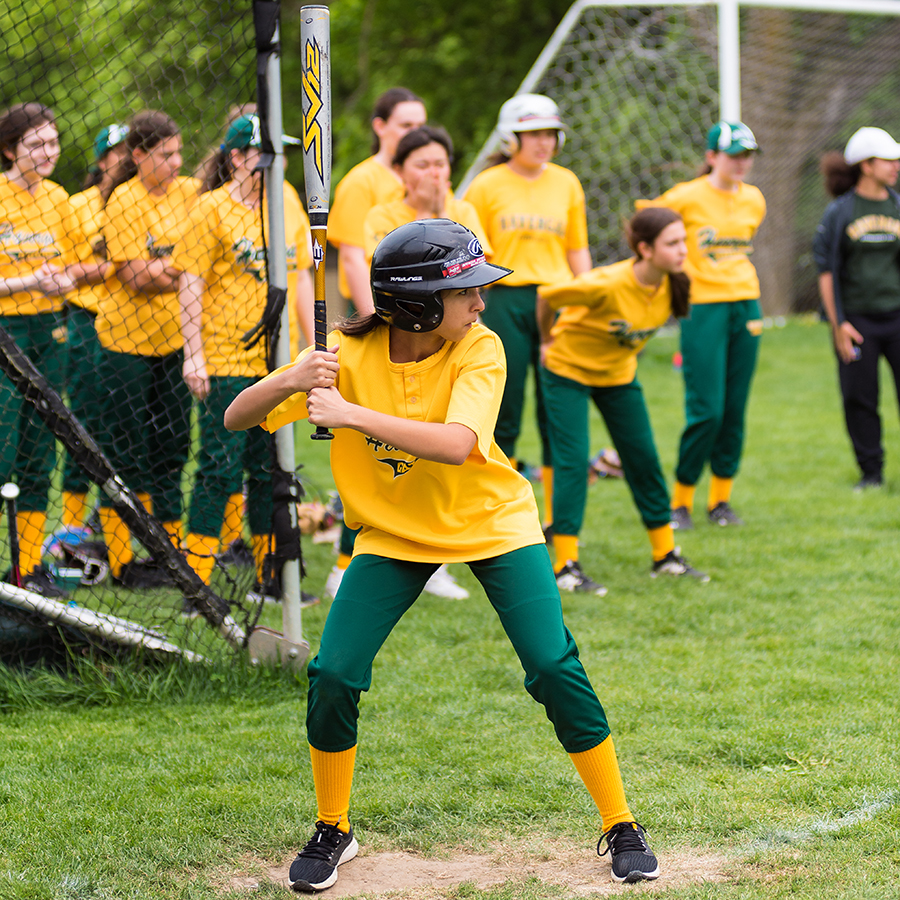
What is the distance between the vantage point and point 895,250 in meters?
8.11

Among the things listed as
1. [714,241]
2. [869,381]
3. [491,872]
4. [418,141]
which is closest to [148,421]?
[418,141]

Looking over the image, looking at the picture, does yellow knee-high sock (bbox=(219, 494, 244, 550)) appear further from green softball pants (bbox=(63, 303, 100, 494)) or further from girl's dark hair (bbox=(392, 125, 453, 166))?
girl's dark hair (bbox=(392, 125, 453, 166))

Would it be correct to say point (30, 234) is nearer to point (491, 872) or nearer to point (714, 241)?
point (491, 872)

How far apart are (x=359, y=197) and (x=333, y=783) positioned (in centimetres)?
367

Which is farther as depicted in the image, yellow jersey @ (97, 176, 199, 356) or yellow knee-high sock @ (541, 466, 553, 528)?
yellow knee-high sock @ (541, 466, 553, 528)

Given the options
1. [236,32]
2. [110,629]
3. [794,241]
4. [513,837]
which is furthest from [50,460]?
[794,241]

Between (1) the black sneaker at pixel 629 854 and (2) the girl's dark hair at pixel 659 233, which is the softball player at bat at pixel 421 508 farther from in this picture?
(2) the girl's dark hair at pixel 659 233

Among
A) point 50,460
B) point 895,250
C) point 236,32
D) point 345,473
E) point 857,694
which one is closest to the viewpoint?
point 345,473

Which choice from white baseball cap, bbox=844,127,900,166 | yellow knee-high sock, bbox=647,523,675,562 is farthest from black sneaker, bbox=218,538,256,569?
white baseball cap, bbox=844,127,900,166

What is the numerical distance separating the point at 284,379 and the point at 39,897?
159cm

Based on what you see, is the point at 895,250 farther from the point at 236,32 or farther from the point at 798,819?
the point at 798,819

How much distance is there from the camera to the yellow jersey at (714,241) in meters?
7.18

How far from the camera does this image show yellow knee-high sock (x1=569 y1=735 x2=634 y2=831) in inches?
127

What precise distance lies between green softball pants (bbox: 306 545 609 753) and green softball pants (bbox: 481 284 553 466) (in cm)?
314
